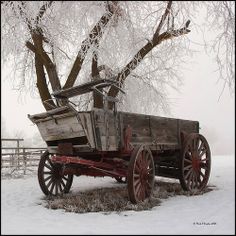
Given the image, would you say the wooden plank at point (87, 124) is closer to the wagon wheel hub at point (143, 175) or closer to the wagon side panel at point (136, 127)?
the wagon side panel at point (136, 127)

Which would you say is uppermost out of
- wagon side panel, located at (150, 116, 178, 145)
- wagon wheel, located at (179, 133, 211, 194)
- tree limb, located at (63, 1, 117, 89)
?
tree limb, located at (63, 1, 117, 89)

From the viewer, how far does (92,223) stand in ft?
19.4

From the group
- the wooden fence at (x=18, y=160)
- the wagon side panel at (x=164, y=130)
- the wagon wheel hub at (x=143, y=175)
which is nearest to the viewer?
the wagon wheel hub at (x=143, y=175)

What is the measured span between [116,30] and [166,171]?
3.70 m

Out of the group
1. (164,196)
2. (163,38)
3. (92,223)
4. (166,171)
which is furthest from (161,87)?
(92,223)

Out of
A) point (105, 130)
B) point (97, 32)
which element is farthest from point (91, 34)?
point (105, 130)

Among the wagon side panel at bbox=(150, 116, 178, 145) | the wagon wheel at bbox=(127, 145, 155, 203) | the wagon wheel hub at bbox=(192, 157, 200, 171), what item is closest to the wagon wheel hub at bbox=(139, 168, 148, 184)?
the wagon wheel at bbox=(127, 145, 155, 203)

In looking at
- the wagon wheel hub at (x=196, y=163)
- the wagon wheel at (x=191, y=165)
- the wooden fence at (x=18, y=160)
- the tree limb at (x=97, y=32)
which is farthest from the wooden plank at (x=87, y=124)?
the wooden fence at (x=18, y=160)

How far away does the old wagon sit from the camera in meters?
7.13

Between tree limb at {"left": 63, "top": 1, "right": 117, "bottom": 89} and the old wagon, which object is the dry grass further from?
tree limb at {"left": 63, "top": 1, "right": 117, "bottom": 89}

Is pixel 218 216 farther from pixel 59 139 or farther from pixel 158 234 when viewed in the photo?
pixel 59 139

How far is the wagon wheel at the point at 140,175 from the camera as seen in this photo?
279 inches

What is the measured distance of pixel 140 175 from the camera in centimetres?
752

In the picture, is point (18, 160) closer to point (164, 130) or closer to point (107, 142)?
point (164, 130)
